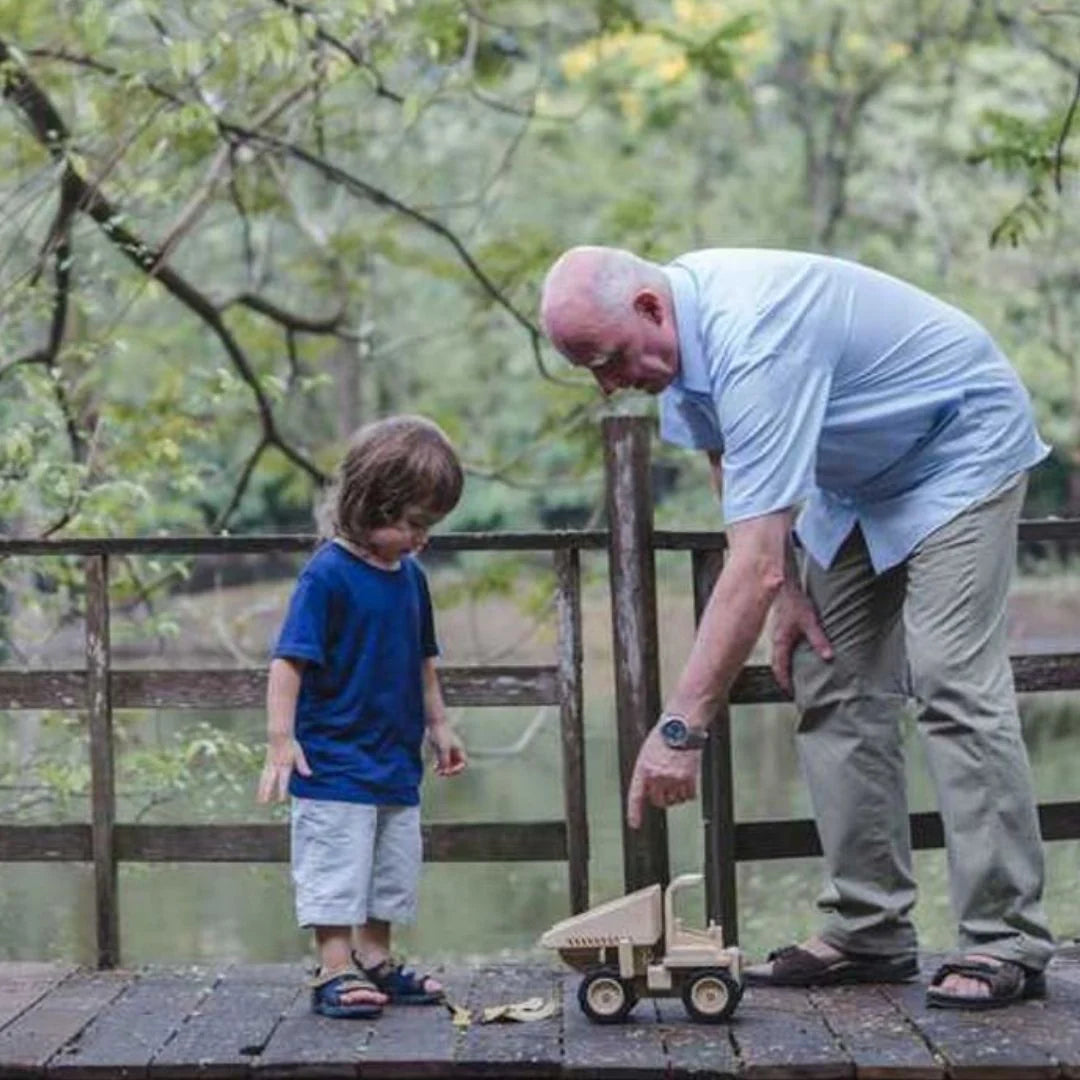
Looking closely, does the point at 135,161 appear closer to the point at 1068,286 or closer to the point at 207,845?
the point at 207,845

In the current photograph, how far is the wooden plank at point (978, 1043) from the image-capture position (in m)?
3.88

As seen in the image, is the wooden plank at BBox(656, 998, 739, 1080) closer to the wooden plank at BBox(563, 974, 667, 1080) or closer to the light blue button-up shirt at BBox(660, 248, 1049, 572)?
the wooden plank at BBox(563, 974, 667, 1080)

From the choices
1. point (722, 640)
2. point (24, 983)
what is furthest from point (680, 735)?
point (24, 983)

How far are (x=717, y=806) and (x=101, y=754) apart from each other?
1.47m

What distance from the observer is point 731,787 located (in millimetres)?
5223

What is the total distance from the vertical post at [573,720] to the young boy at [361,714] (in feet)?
2.02

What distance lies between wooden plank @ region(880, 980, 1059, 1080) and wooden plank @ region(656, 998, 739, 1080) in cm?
37

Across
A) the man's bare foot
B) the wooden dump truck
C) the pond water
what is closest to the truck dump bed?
the wooden dump truck

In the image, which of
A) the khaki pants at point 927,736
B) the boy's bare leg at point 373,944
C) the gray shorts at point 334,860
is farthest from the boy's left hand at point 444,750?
the khaki pants at point 927,736

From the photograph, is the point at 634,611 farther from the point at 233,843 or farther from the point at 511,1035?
the point at 511,1035

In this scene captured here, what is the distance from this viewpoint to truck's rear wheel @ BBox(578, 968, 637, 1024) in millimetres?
4344

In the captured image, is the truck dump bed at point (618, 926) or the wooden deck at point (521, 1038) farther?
the truck dump bed at point (618, 926)

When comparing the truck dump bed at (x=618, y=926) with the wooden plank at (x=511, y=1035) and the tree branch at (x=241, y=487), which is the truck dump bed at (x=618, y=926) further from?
the tree branch at (x=241, y=487)

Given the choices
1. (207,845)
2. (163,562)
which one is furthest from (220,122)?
(207,845)
